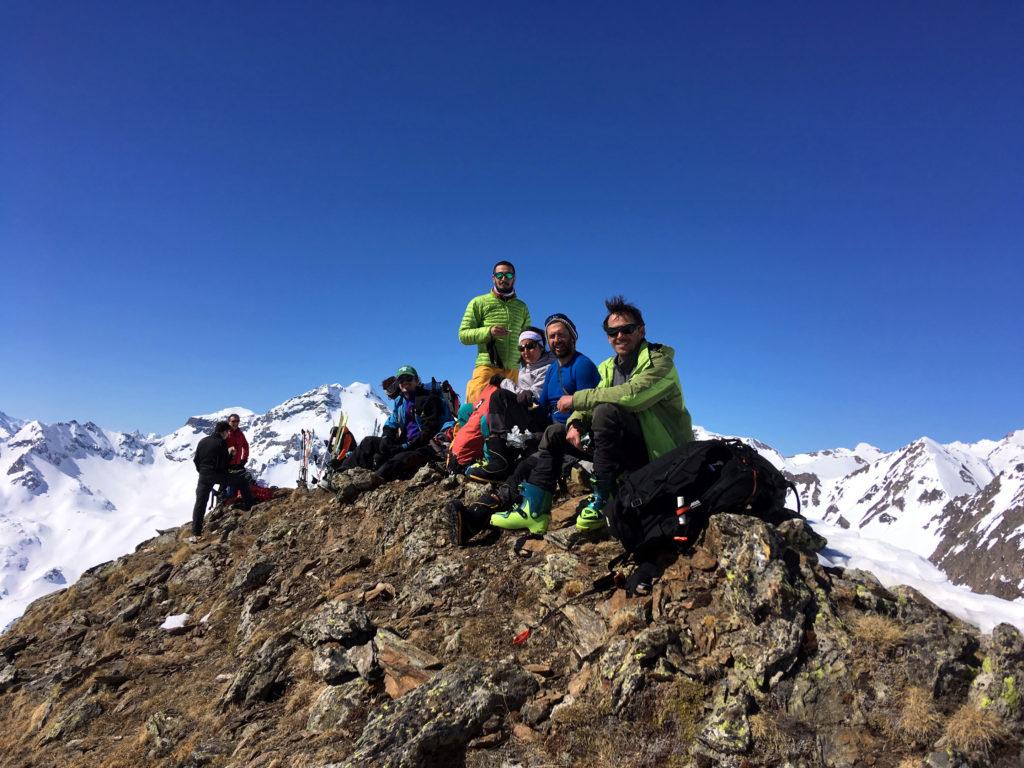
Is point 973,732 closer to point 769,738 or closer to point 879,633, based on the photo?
point 879,633

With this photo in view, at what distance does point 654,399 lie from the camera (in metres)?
7.09

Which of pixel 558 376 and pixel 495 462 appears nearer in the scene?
pixel 558 376

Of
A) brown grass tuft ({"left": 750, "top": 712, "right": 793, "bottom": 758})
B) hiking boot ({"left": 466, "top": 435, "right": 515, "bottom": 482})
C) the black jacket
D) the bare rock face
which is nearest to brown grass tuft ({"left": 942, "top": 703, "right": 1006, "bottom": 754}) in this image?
brown grass tuft ({"left": 750, "top": 712, "right": 793, "bottom": 758})

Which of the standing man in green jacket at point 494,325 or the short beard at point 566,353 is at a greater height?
the standing man in green jacket at point 494,325

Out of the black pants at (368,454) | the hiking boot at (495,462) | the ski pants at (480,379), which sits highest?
the ski pants at (480,379)

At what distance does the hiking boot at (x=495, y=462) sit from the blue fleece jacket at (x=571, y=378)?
1233 mm

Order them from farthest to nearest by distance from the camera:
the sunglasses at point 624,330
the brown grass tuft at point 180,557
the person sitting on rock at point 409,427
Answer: the brown grass tuft at point 180,557
the person sitting on rock at point 409,427
the sunglasses at point 624,330

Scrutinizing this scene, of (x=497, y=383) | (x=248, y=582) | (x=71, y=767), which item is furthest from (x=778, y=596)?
(x=248, y=582)

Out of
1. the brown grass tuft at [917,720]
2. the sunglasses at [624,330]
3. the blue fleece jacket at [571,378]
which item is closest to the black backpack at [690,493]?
the sunglasses at [624,330]

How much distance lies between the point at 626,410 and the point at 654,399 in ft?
1.35

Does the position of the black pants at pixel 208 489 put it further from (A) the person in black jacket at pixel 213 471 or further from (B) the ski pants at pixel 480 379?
(B) the ski pants at pixel 480 379

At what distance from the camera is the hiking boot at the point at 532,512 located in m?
8.46

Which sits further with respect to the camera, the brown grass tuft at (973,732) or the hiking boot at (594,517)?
the hiking boot at (594,517)

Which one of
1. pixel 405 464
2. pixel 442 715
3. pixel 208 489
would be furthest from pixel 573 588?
pixel 208 489
